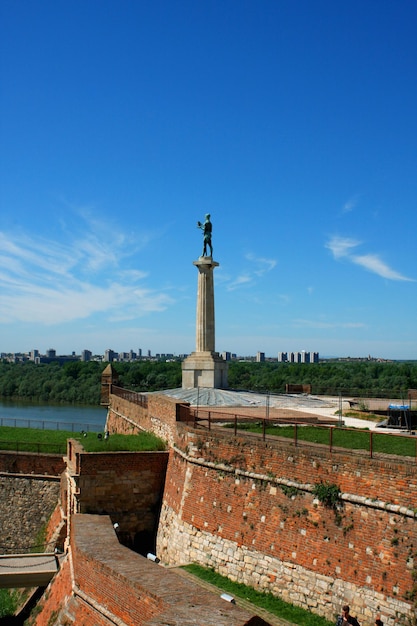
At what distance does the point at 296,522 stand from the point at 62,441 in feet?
57.4

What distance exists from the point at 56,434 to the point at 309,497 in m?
20.2

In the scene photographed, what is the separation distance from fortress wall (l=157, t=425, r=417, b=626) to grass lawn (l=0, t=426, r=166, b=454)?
183 cm

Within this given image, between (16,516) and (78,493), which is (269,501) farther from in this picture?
(16,516)

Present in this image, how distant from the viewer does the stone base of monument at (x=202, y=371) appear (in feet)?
85.9

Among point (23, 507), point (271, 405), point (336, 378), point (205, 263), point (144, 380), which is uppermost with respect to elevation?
point (205, 263)

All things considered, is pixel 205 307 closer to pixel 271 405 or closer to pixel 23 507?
pixel 271 405

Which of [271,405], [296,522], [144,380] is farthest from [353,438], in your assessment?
[144,380]

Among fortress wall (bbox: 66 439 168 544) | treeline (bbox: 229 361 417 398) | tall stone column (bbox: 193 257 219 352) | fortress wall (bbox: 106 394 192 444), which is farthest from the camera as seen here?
treeline (bbox: 229 361 417 398)

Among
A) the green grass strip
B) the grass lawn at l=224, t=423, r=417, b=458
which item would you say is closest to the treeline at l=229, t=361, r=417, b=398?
the grass lawn at l=224, t=423, r=417, b=458

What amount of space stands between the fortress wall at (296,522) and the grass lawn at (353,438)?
44.2 inches

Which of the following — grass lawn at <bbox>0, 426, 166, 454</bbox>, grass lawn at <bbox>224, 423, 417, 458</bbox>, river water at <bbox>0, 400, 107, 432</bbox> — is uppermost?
grass lawn at <bbox>224, 423, 417, 458</bbox>

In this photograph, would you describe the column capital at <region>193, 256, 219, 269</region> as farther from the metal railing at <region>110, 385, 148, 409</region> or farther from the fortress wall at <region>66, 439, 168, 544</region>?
the fortress wall at <region>66, 439, 168, 544</region>

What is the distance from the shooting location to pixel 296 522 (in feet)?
39.5

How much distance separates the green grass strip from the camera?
36.1 feet
